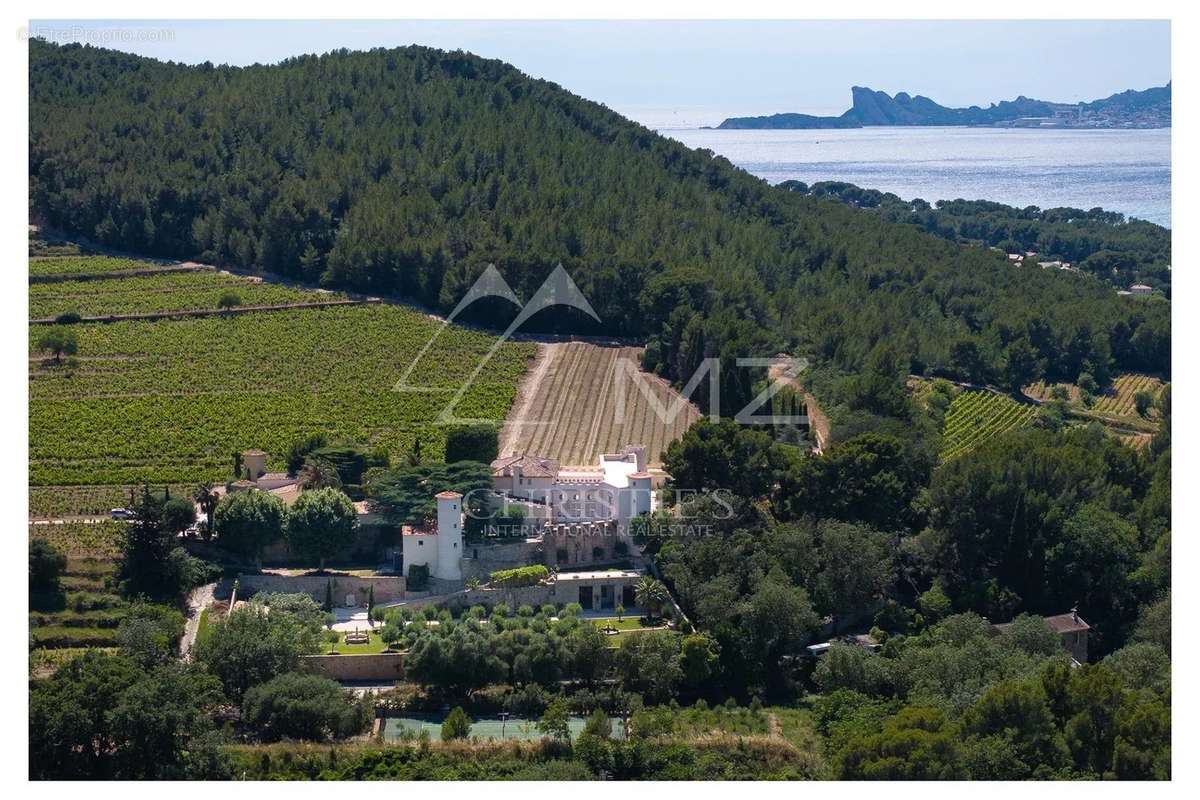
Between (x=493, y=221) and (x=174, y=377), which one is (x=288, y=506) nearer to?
(x=174, y=377)

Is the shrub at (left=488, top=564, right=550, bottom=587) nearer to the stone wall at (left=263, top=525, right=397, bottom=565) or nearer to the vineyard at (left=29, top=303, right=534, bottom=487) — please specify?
the stone wall at (left=263, top=525, right=397, bottom=565)

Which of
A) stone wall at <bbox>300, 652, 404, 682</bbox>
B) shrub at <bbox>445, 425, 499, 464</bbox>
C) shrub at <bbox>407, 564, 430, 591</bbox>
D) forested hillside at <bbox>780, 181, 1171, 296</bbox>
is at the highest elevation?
forested hillside at <bbox>780, 181, 1171, 296</bbox>

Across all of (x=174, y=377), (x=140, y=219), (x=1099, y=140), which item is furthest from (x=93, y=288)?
(x=1099, y=140)

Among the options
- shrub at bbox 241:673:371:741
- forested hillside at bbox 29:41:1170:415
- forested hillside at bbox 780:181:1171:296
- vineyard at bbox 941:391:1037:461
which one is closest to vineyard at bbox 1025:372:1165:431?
forested hillside at bbox 29:41:1170:415

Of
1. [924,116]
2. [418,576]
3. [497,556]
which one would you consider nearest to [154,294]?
[418,576]

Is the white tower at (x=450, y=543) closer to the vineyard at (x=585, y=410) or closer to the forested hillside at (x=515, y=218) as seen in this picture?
the vineyard at (x=585, y=410)
